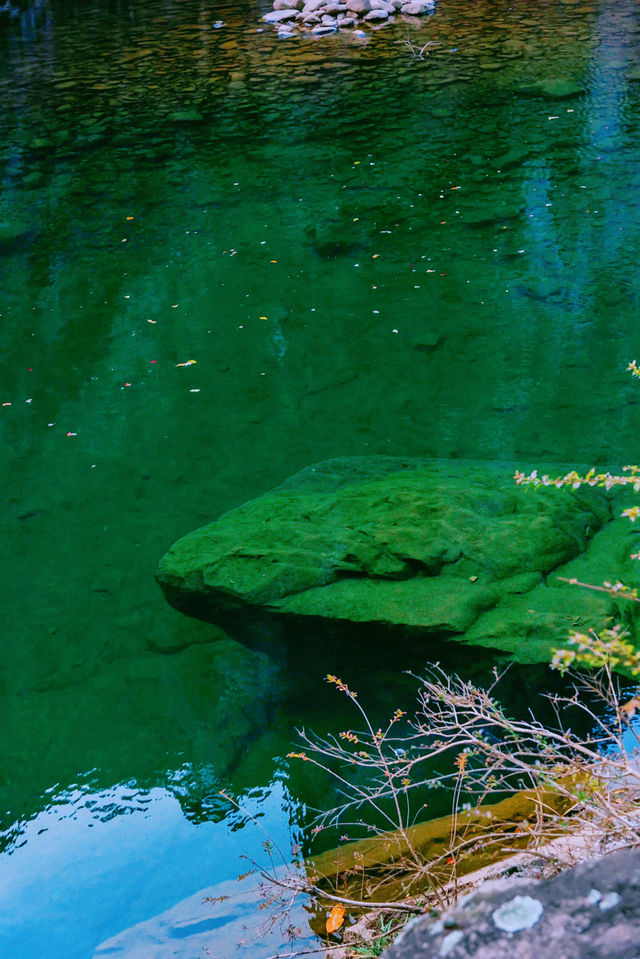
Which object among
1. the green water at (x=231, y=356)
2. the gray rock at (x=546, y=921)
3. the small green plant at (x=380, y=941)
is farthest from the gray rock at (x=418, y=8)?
the gray rock at (x=546, y=921)

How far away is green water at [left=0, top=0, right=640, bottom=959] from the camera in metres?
3.02

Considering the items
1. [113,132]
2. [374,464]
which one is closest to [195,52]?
[113,132]

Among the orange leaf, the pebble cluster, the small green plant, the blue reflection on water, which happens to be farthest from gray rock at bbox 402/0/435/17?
the small green plant

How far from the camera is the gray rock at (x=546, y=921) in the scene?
3.29ft

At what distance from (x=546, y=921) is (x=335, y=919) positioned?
1593 millimetres

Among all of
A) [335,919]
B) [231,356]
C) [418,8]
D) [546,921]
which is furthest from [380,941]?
[418,8]

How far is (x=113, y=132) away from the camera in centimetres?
1037

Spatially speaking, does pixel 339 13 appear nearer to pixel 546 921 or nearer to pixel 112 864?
pixel 112 864

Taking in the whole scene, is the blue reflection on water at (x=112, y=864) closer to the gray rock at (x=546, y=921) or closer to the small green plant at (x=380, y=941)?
the small green plant at (x=380, y=941)

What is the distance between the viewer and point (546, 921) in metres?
1.03

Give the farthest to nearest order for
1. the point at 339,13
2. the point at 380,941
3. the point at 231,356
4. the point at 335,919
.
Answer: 1. the point at 339,13
2. the point at 231,356
3. the point at 335,919
4. the point at 380,941

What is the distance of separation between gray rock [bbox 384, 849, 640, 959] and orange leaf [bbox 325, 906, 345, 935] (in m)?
1.47

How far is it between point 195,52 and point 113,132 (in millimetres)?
4328

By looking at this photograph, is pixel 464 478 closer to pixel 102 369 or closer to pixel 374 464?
pixel 374 464
